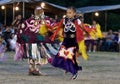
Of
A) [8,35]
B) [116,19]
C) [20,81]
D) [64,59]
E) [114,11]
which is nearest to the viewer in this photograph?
[20,81]

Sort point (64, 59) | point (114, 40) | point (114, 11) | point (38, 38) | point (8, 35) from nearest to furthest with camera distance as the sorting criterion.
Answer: point (64, 59) < point (38, 38) < point (8, 35) < point (114, 40) < point (114, 11)

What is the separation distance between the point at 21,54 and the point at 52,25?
1.45m

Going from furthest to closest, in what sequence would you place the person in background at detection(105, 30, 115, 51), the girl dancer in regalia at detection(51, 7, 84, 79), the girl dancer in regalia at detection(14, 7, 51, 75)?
1. the person in background at detection(105, 30, 115, 51)
2. the girl dancer in regalia at detection(14, 7, 51, 75)
3. the girl dancer in regalia at detection(51, 7, 84, 79)

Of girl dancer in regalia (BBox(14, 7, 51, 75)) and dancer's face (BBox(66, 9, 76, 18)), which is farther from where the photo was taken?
girl dancer in regalia (BBox(14, 7, 51, 75))

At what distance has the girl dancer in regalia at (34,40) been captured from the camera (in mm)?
14953

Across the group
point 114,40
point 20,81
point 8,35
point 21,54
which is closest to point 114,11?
point 114,40

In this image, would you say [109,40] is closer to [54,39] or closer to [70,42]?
[54,39]

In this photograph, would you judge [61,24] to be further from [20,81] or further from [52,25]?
[20,81]

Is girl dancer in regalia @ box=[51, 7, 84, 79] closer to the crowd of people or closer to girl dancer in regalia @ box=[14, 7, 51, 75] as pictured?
the crowd of people

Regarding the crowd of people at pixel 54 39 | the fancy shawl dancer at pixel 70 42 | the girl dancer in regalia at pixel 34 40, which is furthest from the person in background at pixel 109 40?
the fancy shawl dancer at pixel 70 42

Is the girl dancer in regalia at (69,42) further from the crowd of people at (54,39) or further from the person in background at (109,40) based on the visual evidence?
the person in background at (109,40)

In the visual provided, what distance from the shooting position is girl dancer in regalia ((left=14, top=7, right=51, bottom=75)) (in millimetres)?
14953

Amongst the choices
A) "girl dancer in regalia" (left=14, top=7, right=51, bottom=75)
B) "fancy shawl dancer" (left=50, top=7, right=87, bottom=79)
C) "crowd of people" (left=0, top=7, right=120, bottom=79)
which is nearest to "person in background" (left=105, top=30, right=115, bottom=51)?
"crowd of people" (left=0, top=7, right=120, bottom=79)

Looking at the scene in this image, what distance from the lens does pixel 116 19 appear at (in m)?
44.0
